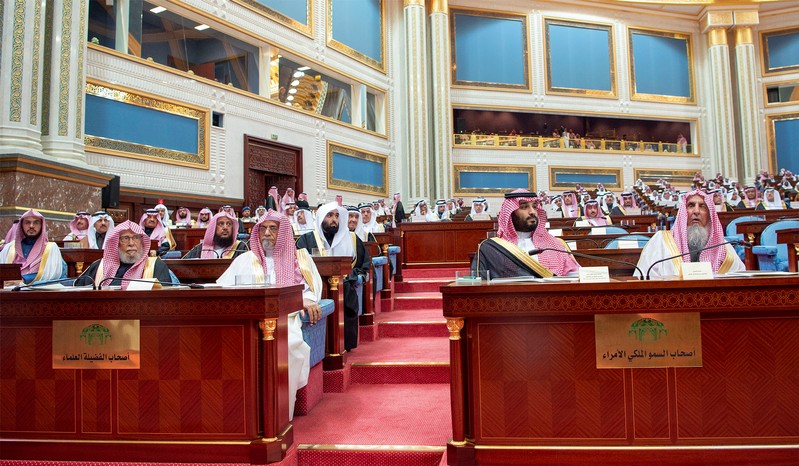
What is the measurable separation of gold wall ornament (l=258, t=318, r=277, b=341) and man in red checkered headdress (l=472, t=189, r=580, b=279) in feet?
4.70

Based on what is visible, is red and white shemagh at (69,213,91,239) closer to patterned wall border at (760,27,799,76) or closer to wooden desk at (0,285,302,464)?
wooden desk at (0,285,302,464)

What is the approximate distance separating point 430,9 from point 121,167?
9607mm

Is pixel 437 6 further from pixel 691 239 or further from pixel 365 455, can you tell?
pixel 365 455

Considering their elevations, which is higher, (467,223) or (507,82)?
(507,82)

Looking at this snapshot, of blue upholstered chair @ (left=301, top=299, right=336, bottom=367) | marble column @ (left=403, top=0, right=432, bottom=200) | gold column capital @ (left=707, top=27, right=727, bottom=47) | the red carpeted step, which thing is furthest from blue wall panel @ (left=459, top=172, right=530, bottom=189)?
blue upholstered chair @ (left=301, top=299, right=336, bottom=367)

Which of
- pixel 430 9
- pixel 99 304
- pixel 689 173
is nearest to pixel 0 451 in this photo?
pixel 99 304

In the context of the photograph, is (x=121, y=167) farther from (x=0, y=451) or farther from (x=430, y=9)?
(x=430, y=9)

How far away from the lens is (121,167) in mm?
9250

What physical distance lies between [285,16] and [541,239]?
1023cm

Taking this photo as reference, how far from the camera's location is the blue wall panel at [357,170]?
45.2 feet

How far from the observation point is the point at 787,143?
18625 millimetres

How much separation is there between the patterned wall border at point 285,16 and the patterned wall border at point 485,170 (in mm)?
5651

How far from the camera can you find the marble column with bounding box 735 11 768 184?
1816cm

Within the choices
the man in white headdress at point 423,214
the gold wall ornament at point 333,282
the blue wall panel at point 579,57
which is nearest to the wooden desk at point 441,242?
the man in white headdress at point 423,214
